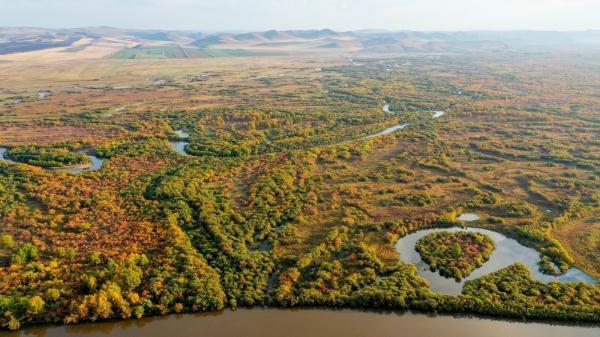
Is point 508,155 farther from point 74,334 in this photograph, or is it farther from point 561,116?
point 74,334

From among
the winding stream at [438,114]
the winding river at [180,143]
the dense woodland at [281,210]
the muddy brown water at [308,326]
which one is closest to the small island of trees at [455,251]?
the dense woodland at [281,210]

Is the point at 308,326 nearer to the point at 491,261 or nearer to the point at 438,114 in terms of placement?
the point at 491,261

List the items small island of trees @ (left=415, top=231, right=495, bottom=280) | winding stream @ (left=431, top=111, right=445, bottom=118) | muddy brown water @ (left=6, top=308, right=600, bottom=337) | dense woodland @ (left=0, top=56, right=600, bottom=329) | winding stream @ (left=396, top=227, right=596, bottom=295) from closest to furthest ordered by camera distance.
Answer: muddy brown water @ (left=6, top=308, right=600, bottom=337) → dense woodland @ (left=0, top=56, right=600, bottom=329) → winding stream @ (left=396, top=227, right=596, bottom=295) → small island of trees @ (left=415, top=231, right=495, bottom=280) → winding stream @ (left=431, top=111, right=445, bottom=118)

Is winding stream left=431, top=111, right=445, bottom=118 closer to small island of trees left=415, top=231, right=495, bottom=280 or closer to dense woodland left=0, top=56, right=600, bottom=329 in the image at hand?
dense woodland left=0, top=56, right=600, bottom=329

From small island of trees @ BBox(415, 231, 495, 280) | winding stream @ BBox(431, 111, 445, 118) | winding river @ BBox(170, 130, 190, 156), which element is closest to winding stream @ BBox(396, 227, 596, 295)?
small island of trees @ BBox(415, 231, 495, 280)

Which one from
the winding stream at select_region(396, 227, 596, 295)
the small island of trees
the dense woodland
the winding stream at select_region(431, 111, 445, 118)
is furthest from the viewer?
the winding stream at select_region(431, 111, 445, 118)

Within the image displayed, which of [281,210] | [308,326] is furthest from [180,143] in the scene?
[308,326]

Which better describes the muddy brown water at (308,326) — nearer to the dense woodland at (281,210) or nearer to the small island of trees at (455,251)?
the dense woodland at (281,210)
